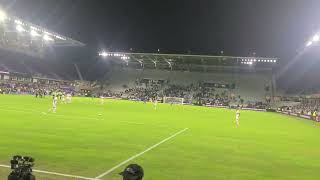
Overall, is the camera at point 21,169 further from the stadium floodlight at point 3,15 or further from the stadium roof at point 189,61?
the stadium roof at point 189,61

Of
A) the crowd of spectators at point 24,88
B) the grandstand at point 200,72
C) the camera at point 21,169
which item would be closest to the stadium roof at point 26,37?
the crowd of spectators at point 24,88

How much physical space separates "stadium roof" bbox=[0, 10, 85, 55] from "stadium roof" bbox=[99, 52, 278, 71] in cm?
1342

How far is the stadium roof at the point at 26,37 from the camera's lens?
2672 inches

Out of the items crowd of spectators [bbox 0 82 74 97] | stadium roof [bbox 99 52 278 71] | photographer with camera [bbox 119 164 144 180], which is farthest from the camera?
stadium roof [bbox 99 52 278 71]

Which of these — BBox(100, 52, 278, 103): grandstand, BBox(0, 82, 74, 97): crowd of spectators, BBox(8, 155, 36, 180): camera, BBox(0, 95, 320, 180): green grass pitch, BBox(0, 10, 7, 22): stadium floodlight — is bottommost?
BBox(0, 95, 320, 180): green grass pitch

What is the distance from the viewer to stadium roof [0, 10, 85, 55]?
6788 centimetres

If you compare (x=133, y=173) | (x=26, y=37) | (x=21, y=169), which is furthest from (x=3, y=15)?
(x=133, y=173)

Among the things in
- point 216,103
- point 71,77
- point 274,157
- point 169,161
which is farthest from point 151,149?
point 71,77

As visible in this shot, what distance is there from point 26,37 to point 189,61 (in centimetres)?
4352

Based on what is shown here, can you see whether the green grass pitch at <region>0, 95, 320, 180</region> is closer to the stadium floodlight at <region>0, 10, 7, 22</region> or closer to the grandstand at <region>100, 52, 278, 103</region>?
the stadium floodlight at <region>0, 10, 7, 22</region>

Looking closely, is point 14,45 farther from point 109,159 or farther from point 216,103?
point 109,159

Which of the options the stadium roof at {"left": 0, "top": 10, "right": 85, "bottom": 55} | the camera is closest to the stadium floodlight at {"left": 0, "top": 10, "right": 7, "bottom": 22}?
the stadium roof at {"left": 0, "top": 10, "right": 85, "bottom": 55}

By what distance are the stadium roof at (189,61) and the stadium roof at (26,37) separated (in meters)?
13.4

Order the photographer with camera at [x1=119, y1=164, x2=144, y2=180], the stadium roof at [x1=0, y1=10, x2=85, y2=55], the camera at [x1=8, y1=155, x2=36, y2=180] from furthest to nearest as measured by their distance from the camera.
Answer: the stadium roof at [x1=0, y1=10, x2=85, y2=55]
the camera at [x1=8, y1=155, x2=36, y2=180]
the photographer with camera at [x1=119, y1=164, x2=144, y2=180]
